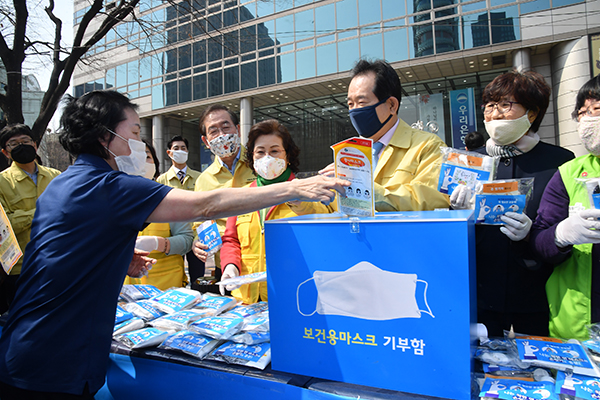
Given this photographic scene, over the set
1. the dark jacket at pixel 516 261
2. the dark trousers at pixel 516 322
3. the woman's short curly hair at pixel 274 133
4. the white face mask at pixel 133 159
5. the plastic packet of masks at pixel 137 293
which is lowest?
the dark trousers at pixel 516 322

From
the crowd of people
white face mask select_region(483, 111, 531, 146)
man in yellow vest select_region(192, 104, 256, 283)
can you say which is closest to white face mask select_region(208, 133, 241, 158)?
man in yellow vest select_region(192, 104, 256, 283)

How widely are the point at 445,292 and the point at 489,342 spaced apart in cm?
54

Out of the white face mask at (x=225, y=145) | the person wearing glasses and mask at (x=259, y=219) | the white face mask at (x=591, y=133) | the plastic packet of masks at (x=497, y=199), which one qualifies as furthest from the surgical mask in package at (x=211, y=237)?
the white face mask at (x=591, y=133)

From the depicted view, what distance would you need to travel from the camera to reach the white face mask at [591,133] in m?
1.46

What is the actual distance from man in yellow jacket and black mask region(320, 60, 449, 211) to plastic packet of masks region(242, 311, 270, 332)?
32.0 inches

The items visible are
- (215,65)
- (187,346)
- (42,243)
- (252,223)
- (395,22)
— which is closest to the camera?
(42,243)

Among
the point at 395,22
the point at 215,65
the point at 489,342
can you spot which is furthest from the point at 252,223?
the point at 215,65

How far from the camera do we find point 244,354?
139 cm

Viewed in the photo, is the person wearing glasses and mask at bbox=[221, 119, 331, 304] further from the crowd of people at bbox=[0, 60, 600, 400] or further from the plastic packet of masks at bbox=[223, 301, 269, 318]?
the plastic packet of masks at bbox=[223, 301, 269, 318]

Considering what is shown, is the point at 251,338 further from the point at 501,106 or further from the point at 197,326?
the point at 501,106

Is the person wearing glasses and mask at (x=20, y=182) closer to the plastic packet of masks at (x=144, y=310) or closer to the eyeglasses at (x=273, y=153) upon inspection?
the plastic packet of masks at (x=144, y=310)

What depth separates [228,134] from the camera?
2979 mm

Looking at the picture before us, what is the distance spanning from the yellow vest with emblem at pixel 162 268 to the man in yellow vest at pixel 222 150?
359 millimetres

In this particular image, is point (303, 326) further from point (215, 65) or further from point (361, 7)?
point (215, 65)
